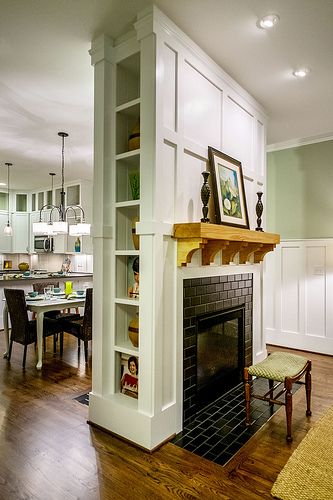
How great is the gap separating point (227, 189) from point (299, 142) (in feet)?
7.88

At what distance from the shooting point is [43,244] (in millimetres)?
7922

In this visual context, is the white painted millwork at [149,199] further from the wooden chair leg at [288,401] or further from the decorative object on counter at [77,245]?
the decorative object on counter at [77,245]

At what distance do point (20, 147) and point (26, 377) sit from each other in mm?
3436

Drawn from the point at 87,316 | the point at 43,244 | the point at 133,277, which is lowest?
the point at 87,316

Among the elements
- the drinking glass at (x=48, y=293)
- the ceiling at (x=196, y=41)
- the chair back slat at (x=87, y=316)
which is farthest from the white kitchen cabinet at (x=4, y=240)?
the chair back slat at (x=87, y=316)

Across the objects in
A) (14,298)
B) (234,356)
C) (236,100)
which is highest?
(236,100)

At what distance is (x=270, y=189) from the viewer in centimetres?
504

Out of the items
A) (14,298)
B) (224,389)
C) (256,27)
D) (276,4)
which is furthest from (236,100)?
(14,298)

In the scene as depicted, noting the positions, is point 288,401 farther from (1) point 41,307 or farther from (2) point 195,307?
(1) point 41,307

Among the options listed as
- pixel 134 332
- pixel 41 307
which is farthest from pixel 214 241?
pixel 41 307

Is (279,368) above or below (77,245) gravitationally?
below

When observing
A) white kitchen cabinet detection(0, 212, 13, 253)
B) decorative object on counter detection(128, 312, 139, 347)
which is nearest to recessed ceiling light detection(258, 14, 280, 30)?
decorative object on counter detection(128, 312, 139, 347)

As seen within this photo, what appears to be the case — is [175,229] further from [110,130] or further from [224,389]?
[224,389]

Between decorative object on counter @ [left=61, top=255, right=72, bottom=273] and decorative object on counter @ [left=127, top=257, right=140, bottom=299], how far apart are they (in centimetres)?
542
